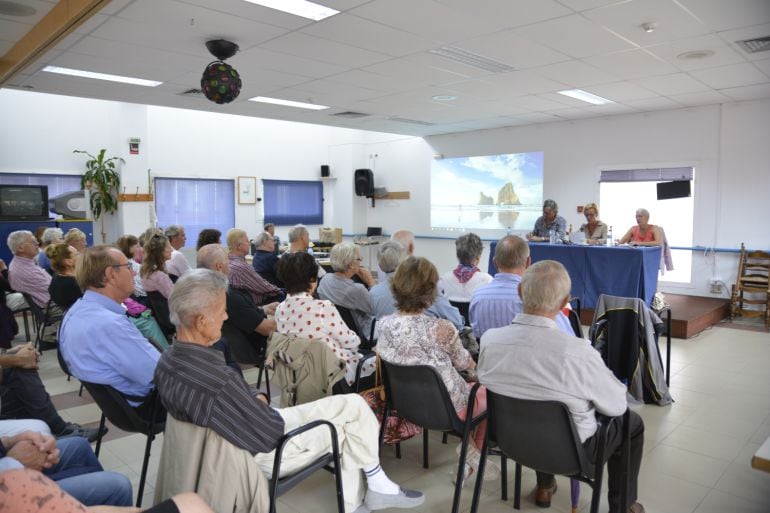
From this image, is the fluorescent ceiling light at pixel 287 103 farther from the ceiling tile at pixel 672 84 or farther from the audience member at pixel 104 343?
the audience member at pixel 104 343

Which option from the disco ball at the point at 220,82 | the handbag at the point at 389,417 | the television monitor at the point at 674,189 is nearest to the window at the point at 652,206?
the television monitor at the point at 674,189

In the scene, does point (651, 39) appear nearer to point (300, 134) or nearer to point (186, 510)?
point (186, 510)

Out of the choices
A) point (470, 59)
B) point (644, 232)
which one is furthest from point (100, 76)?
point (644, 232)

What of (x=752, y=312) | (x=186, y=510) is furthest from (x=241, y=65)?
(x=752, y=312)

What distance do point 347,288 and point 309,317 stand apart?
0.84m

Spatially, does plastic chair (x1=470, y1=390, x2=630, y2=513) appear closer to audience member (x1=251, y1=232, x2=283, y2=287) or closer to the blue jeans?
the blue jeans

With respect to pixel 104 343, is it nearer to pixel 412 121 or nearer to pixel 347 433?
pixel 347 433

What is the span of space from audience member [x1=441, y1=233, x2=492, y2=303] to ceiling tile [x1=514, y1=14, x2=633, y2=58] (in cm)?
173

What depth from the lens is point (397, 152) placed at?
444 inches

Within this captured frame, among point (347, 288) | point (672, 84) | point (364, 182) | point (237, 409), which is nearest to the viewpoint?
point (237, 409)

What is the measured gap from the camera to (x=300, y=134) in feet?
37.8

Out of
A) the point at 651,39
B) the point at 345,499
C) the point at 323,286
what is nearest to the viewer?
the point at 345,499

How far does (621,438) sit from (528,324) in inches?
23.8

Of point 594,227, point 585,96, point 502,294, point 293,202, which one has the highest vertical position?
point 585,96
